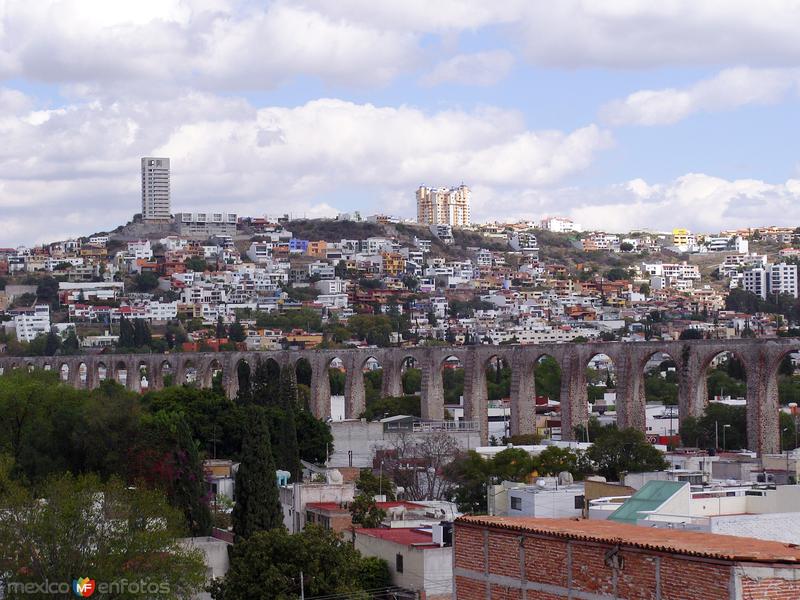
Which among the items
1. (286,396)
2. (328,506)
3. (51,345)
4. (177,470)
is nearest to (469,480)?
(177,470)

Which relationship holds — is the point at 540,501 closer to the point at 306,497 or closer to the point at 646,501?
the point at 646,501

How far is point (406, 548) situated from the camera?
23.6 metres

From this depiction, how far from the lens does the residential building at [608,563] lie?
12508 millimetres

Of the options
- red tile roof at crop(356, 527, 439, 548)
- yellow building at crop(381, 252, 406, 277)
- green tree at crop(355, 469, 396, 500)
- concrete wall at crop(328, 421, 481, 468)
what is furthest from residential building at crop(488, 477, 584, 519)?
yellow building at crop(381, 252, 406, 277)

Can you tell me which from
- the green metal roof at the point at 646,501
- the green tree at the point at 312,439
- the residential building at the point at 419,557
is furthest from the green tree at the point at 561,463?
the green metal roof at the point at 646,501

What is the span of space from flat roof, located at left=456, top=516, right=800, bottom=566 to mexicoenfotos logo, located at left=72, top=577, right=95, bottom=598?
6.49m

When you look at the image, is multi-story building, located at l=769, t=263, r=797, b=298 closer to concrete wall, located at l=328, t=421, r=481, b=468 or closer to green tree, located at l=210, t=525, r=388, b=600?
concrete wall, located at l=328, t=421, r=481, b=468

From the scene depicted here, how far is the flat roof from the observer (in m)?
12.8

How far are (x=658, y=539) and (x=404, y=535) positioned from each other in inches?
456

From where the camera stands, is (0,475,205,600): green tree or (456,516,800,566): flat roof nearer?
(456,516,800,566): flat roof

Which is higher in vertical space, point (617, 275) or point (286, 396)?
point (617, 275)

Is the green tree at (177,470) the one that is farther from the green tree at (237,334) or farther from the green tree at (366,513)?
the green tree at (237,334)

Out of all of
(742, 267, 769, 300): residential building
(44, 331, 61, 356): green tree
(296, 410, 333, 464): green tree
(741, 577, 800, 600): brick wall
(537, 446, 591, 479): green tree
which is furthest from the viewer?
(742, 267, 769, 300): residential building

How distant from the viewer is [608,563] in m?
13.7
